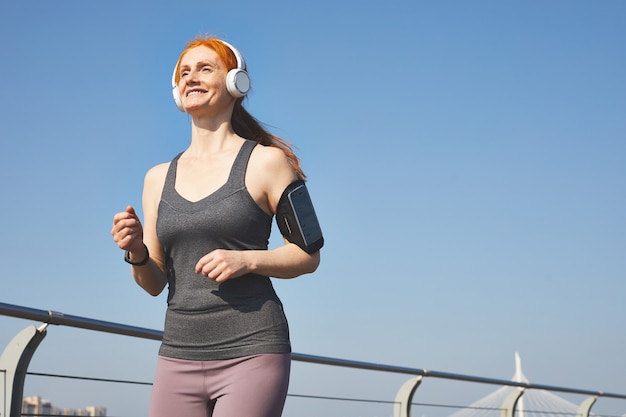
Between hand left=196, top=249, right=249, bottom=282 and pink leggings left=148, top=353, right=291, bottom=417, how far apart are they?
0.21m

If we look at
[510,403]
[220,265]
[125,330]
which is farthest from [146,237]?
[510,403]

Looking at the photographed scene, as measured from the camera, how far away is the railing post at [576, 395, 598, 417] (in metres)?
10.1

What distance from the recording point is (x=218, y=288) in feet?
6.96

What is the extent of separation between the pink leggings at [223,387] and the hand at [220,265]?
8.1 inches

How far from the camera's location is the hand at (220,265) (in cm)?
201

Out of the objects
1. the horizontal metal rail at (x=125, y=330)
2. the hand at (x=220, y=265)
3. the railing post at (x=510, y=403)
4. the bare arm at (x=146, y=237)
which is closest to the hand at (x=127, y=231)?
the bare arm at (x=146, y=237)

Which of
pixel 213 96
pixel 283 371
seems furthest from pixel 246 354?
pixel 213 96

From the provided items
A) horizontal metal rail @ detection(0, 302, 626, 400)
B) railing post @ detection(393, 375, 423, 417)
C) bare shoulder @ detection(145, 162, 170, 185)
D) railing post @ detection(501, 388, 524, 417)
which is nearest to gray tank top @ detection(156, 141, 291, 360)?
bare shoulder @ detection(145, 162, 170, 185)

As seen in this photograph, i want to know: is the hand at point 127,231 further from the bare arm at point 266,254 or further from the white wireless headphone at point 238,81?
the white wireless headphone at point 238,81

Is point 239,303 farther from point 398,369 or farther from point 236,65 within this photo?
point 398,369

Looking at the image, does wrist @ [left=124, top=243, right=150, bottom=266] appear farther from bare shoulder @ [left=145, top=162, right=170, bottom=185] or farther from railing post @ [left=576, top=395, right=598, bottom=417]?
railing post @ [left=576, top=395, right=598, bottom=417]

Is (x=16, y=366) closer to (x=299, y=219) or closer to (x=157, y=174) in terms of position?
(x=157, y=174)

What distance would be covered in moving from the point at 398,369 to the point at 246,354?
4.57 metres

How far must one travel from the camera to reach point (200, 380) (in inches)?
81.9
